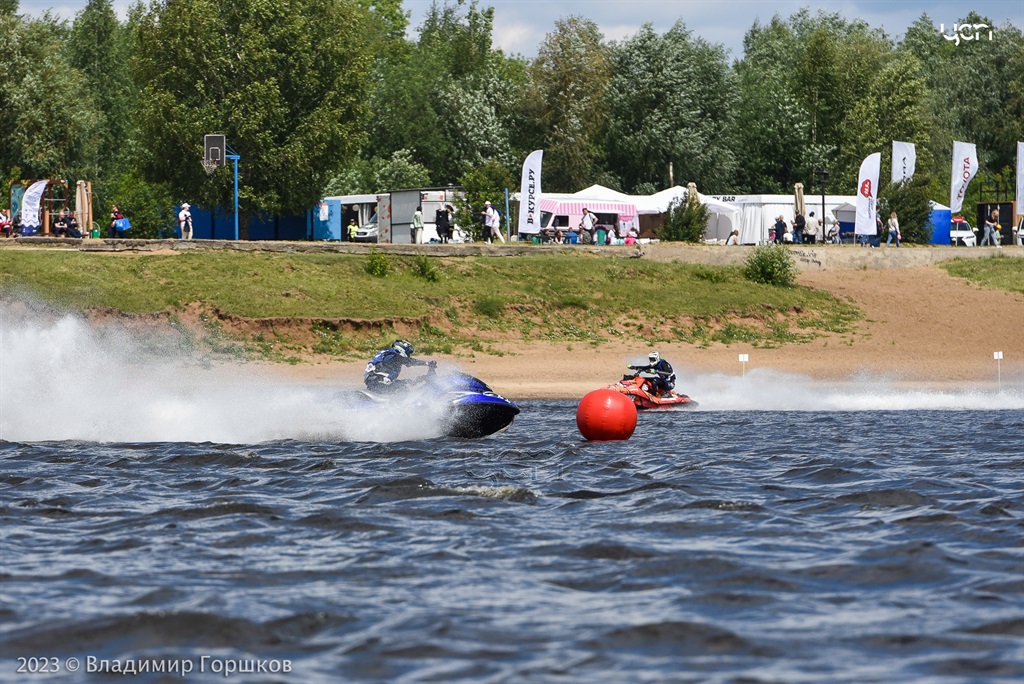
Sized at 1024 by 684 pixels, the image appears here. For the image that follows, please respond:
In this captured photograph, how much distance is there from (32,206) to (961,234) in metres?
37.8

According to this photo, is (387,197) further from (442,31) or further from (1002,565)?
(442,31)

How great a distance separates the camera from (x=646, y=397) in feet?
88.2

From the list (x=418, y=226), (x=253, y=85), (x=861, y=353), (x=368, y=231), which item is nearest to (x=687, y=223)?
(x=418, y=226)

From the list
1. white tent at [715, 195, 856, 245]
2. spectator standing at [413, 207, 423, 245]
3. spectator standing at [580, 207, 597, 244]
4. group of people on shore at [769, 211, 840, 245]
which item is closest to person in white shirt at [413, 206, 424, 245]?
spectator standing at [413, 207, 423, 245]

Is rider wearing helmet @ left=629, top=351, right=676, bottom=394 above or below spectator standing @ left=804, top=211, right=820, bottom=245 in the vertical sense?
below

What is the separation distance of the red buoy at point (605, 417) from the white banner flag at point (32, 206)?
3166 centimetres

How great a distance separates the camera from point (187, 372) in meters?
31.5

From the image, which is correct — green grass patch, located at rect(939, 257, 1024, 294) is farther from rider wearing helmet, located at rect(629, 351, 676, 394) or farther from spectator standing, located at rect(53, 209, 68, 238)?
spectator standing, located at rect(53, 209, 68, 238)

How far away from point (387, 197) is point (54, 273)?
71.0 feet

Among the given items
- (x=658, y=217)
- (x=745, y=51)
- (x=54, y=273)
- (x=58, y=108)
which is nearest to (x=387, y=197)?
(x=658, y=217)

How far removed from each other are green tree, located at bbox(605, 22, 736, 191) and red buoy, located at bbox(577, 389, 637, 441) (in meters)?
55.0

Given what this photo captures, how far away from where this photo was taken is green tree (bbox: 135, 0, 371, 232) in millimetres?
49781

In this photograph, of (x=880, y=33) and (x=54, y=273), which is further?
(x=880, y=33)

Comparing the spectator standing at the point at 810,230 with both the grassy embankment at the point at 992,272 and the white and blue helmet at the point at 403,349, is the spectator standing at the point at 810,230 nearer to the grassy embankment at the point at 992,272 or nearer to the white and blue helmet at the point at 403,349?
the grassy embankment at the point at 992,272
